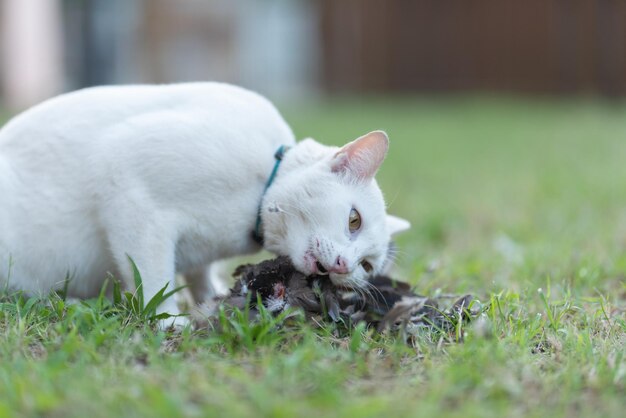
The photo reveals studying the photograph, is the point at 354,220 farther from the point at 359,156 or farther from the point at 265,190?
the point at 265,190

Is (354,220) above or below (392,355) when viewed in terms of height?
above

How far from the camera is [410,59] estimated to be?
1336cm

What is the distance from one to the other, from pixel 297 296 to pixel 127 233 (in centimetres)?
51

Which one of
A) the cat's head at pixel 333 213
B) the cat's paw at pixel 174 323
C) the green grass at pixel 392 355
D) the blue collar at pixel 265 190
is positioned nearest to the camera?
the green grass at pixel 392 355

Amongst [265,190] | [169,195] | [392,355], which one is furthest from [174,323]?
[392,355]

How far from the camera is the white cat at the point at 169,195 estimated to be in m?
2.28

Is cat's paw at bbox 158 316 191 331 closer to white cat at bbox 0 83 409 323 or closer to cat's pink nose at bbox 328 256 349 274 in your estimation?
white cat at bbox 0 83 409 323

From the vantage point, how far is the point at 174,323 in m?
2.16

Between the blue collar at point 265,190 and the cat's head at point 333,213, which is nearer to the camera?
the cat's head at point 333,213

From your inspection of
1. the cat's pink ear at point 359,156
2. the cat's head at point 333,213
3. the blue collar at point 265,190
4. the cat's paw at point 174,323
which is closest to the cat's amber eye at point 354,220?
the cat's head at point 333,213

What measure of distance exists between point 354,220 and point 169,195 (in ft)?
1.74

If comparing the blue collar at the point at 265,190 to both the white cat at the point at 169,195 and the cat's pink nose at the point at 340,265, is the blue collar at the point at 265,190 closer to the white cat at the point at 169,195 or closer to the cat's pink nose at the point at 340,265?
the white cat at the point at 169,195

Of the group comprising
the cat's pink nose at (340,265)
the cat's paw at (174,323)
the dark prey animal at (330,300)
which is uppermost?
the cat's pink nose at (340,265)

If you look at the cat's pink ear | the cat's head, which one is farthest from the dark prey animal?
the cat's pink ear
